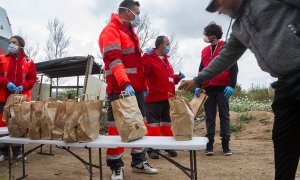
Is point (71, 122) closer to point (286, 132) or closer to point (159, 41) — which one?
point (286, 132)

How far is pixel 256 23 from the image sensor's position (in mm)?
2305

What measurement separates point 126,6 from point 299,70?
9.60 ft

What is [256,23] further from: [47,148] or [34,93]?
[34,93]

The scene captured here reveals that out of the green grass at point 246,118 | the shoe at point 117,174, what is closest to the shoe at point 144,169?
the shoe at point 117,174

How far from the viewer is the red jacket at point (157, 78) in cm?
593

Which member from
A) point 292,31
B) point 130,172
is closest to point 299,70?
point 292,31

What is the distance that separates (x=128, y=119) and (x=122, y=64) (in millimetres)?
735

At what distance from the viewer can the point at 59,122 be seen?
414 centimetres

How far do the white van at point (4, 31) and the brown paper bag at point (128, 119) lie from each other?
394cm

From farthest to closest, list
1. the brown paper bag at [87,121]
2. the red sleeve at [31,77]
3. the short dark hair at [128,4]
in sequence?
1. the red sleeve at [31,77]
2. the short dark hair at [128,4]
3. the brown paper bag at [87,121]

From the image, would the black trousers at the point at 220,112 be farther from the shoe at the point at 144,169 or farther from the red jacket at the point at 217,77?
the shoe at the point at 144,169

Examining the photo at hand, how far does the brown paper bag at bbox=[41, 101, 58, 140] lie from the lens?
423 centimetres

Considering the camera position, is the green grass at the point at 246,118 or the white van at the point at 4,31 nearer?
the white van at the point at 4,31

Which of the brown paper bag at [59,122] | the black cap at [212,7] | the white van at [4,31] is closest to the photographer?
the black cap at [212,7]
